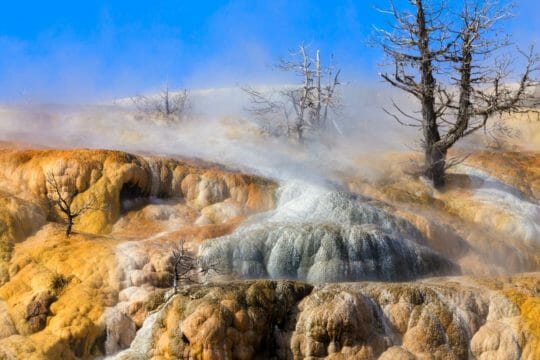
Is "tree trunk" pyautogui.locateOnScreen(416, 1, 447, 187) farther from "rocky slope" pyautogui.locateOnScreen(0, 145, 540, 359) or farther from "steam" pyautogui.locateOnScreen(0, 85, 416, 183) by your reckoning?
"steam" pyautogui.locateOnScreen(0, 85, 416, 183)

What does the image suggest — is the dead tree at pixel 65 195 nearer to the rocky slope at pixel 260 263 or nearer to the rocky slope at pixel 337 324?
the rocky slope at pixel 260 263

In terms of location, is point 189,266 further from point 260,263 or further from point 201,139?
point 201,139

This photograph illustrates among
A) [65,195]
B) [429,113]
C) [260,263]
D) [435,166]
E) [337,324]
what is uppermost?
[429,113]

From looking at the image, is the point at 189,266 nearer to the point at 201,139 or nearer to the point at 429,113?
the point at 429,113

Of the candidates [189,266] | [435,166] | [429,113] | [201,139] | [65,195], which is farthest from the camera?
[201,139]

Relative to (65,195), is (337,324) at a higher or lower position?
lower

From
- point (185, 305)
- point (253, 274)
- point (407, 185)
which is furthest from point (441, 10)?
point (185, 305)

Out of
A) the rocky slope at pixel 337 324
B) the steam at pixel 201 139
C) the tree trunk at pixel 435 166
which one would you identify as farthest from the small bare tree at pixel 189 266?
the tree trunk at pixel 435 166

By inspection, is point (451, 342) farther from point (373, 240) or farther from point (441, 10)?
point (441, 10)

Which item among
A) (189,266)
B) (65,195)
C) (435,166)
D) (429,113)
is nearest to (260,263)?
(189,266)

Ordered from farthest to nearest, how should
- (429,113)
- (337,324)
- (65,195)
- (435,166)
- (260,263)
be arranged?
(435,166) < (429,113) < (65,195) < (260,263) < (337,324)

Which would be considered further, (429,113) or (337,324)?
(429,113)

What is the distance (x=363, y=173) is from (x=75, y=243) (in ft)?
35.1

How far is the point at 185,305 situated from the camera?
9.70 m
